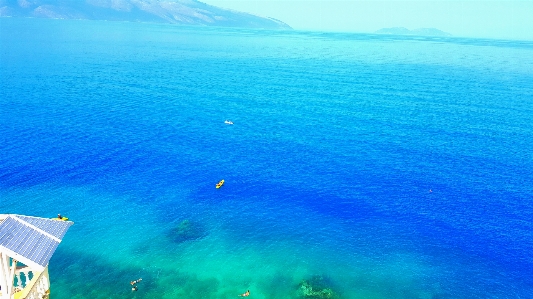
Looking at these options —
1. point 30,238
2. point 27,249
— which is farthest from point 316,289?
point 27,249

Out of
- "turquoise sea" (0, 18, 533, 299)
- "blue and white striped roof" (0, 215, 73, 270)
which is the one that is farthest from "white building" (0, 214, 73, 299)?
"turquoise sea" (0, 18, 533, 299)

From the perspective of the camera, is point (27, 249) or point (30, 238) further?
point (30, 238)

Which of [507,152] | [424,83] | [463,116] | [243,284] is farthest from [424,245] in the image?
[424,83]

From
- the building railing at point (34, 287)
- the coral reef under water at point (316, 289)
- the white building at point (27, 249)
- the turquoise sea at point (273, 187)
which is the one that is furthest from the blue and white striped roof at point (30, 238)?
the coral reef under water at point (316, 289)

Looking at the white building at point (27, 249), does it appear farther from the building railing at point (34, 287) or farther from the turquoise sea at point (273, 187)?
the turquoise sea at point (273, 187)

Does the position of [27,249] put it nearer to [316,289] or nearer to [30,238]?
[30,238]

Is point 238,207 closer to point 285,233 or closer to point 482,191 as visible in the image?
point 285,233
